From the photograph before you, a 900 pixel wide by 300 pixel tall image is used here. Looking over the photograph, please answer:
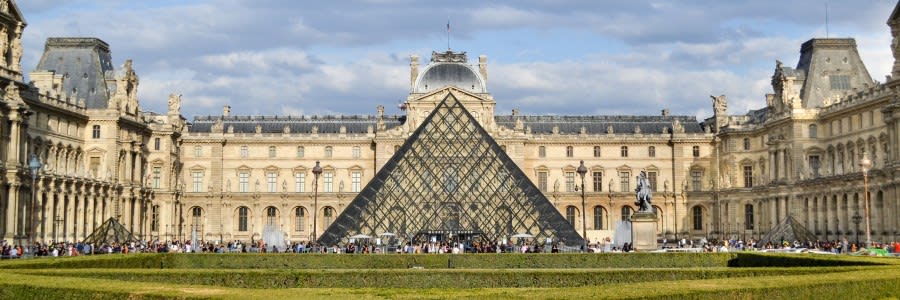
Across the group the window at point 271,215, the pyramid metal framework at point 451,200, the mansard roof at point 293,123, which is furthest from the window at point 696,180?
the pyramid metal framework at point 451,200

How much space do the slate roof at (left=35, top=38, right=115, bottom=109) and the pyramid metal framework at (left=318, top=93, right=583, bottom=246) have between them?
20036 millimetres

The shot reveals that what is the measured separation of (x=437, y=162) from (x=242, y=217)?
27.9 meters

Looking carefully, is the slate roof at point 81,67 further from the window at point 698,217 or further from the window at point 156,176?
the window at point 698,217

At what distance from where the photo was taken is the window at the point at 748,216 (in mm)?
63938

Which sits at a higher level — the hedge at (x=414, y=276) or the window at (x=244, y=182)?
the window at (x=244, y=182)

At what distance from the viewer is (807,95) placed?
5803 cm

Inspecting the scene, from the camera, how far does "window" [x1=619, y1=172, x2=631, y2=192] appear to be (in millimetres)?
71062

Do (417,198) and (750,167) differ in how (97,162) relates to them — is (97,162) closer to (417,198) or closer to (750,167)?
(417,198)

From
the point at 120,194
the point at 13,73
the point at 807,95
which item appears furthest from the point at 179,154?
the point at 807,95

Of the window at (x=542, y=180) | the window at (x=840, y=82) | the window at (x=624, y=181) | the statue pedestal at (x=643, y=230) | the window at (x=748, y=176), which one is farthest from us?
the window at (x=624, y=181)

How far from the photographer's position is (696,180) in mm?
70375

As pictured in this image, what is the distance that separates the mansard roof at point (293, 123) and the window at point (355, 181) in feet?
10.2

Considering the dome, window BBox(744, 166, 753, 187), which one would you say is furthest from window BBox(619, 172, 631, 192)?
the dome

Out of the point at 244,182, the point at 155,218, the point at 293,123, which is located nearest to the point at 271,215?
the point at 244,182
